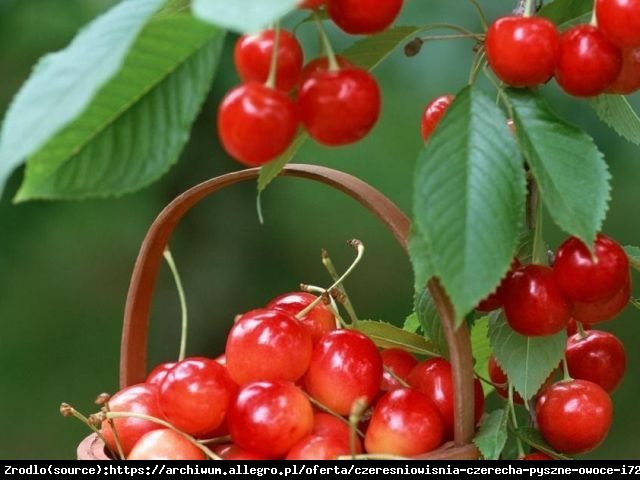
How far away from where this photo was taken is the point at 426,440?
784 mm

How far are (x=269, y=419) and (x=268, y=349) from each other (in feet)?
0.24

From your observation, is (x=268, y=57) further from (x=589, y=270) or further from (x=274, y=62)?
(x=589, y=270)

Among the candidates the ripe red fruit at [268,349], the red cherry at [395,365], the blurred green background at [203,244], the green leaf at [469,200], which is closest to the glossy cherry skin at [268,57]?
the green leaf at [469,200]

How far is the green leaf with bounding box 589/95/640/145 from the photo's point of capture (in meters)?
0.91

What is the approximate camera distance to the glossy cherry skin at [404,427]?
78 cm

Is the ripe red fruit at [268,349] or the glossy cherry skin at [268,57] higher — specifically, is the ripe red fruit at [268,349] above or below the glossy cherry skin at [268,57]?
below

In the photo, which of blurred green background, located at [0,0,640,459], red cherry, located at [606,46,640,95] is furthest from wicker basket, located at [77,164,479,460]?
blurred green background, located at [0,0,640,459]

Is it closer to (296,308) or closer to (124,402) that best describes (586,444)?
(296,308)

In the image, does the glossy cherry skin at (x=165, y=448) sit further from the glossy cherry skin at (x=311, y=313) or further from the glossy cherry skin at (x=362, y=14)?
the glossy cherry skin at (x=362, y=14)

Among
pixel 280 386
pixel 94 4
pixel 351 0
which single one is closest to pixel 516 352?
pixel 280 386

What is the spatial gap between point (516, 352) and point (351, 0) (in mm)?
340

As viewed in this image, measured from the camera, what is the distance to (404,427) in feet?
2.54

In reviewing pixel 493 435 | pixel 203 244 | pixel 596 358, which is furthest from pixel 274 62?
pixel 203 244

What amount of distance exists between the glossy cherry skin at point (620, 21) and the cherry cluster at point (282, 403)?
12.6 inches
